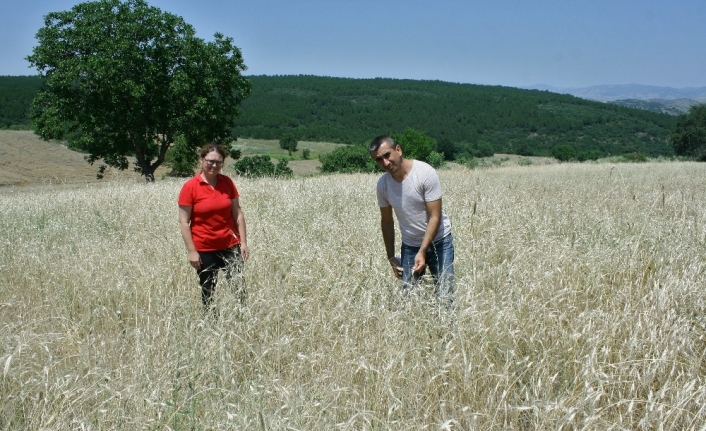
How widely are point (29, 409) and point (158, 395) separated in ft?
2.19

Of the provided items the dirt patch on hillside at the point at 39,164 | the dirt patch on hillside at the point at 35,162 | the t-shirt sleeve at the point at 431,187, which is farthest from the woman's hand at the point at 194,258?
the dirt patch on hillside at the point at 35,162

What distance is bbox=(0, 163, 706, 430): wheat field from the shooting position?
2582 mm

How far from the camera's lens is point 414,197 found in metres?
4.07

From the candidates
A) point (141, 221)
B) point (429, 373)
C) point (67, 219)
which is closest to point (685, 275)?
point (429, 373)

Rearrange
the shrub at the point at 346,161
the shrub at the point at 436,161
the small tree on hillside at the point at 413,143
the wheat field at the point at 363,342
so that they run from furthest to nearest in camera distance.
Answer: the small tree on hillside at the point at 413,143 < the shrub at the point at 346,161 < the shrub at the point at 436,161 < the wheat field at the point at 363,342

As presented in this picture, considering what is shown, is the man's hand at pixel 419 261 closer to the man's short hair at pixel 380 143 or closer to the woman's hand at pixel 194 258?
the man's short hair at pixel 380 143

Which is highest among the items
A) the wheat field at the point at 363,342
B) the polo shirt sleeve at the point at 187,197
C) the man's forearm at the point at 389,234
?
the polo shirt sleeve at the point at 187,197

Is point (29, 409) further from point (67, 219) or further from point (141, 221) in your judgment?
point (67, 219)

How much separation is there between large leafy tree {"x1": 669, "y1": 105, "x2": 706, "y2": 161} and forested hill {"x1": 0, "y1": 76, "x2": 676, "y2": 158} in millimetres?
25264

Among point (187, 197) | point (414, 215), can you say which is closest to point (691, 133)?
point (414, 215)

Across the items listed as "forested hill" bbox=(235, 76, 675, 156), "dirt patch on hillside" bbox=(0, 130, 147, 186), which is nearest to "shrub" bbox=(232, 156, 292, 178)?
"dirt patch on hillside" bbox=(0, 130, 147, 186)

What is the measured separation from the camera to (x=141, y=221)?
8133 mm

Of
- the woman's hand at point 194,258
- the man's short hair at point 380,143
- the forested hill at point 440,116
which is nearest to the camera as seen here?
the man's short hair at point 380,143

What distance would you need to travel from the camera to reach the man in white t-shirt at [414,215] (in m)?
3.99
